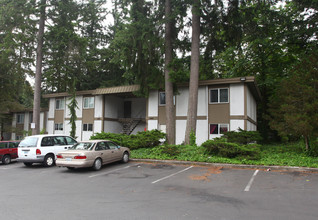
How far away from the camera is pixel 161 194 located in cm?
669

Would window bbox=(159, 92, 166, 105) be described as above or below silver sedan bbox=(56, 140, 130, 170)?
above

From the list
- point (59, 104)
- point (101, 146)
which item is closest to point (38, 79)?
point (59, 104)

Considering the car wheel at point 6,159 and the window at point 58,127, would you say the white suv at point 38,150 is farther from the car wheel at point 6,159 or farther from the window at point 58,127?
the window at point 58,127

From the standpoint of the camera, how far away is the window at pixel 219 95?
1773 centimetres

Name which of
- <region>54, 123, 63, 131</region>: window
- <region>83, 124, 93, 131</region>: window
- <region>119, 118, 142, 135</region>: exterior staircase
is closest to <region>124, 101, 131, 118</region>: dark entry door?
<region>119, 118, 142, 135</region>: exterior staircase

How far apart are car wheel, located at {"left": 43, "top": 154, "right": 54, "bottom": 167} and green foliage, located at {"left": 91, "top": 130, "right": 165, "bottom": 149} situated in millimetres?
3232

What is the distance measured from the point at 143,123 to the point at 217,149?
44.4ft

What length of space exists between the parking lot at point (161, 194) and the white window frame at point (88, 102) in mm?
15247

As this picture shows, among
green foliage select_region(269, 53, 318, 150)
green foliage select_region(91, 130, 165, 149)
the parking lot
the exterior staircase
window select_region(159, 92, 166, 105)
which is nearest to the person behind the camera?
the parking lot

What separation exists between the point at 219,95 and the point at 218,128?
2.61 metres

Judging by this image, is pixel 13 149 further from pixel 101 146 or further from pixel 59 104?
pixel 59 104

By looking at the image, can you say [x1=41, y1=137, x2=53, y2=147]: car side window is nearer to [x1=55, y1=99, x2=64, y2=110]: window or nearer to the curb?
the curb

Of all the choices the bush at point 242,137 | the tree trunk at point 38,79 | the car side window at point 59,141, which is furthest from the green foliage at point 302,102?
the tree trunk at point 38,79

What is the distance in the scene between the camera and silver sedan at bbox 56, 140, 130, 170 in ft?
32.8
